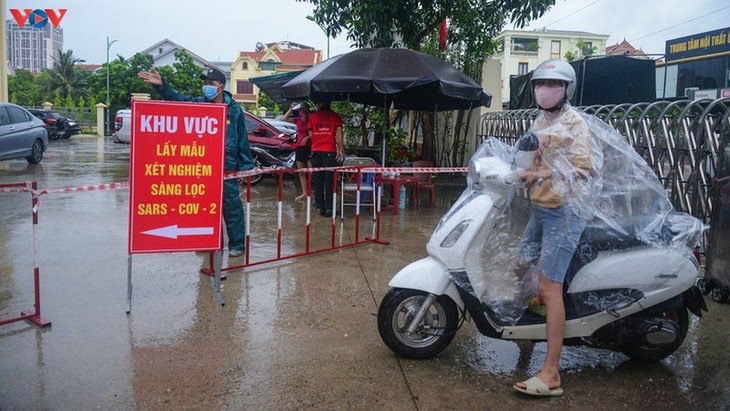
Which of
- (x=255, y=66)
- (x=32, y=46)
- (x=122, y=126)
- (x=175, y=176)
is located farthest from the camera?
(x=32, y=46)

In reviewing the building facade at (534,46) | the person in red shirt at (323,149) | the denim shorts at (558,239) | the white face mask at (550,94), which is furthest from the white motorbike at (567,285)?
the building facade at (534,46)

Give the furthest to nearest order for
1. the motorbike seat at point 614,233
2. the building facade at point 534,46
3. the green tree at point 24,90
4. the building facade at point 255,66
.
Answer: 1. the building facade at point 534,46
2. the building facade at point 255,66
3. the green tree at point 24,90
4. the motorbike seat at point 614,233

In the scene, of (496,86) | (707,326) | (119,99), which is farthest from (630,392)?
(119,99)

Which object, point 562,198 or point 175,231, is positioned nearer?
point 562,198

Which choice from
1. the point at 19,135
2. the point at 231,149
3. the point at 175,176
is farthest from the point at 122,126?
the point at 175,176

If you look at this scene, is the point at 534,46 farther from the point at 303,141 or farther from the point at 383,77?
the point at 383,77

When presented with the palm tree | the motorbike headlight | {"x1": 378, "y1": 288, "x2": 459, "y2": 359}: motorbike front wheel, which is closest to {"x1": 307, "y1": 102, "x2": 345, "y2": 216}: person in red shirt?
{"x1": 378, "y1": 288, "x2": 459, "y2": 359}: motorbike front wheel

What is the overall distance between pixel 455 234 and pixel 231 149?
316cm

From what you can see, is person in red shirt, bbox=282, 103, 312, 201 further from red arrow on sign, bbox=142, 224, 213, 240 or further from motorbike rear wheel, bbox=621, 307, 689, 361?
motorbike rear wheel, bbox=621, 307, 689, 361

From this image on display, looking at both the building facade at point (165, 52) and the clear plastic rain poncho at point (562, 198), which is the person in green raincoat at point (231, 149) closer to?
the clear plastic rain poncho at point (562, 198)

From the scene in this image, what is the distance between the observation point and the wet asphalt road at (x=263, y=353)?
Answer: 357 cm

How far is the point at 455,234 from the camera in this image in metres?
3.85

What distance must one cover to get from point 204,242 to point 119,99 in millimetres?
48581

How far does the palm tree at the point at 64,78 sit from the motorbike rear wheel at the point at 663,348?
62.5 metres
